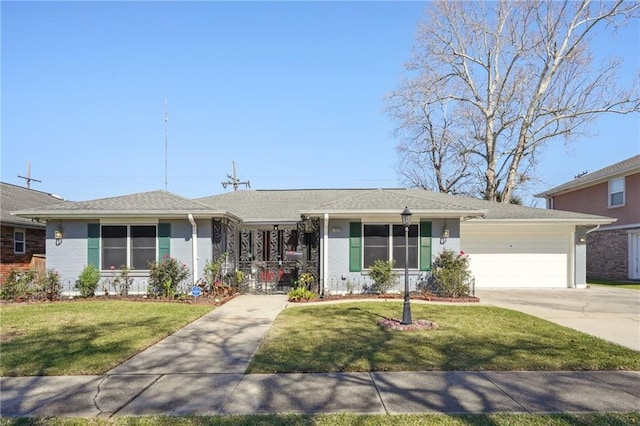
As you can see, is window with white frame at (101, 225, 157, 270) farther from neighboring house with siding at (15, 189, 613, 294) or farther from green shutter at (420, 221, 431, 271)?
green shutter at (420, 221, 431, 271)

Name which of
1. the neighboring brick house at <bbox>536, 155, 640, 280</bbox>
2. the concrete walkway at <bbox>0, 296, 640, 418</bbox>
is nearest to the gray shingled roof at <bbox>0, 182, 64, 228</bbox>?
the concrete walkway at <bbox>0, 296, 640, 418</bbox>

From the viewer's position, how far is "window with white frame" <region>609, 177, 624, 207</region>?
1917 centimetres

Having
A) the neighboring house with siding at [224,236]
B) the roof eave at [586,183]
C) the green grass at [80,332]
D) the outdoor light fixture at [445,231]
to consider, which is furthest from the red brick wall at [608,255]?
the green grass at [80,332]

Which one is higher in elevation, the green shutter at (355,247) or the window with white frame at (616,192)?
the window with white frame at (616,192)

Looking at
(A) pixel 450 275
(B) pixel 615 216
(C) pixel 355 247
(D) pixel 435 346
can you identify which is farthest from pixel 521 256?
(D) pixel 435 346

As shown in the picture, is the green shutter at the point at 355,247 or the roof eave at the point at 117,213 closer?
the roof eave at the point at 117,213

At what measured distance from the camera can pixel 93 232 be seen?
40.2 feet

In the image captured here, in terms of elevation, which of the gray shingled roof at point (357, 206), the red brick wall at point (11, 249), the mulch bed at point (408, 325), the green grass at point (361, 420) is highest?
the gray shingled roof at point (357, 206)

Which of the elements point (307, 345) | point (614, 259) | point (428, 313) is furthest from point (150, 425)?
point (614, 259)

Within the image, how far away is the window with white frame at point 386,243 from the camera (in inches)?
491

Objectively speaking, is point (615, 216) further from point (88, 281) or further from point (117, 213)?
point (88, 281)

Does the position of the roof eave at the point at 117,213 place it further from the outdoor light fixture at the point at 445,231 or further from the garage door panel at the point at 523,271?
the garage door panel at the point at 523,271

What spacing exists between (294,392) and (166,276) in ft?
27.7

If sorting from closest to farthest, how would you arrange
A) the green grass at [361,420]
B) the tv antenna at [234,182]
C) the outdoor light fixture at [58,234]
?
the green grass at [361,420] → the outdoor light fixture at [58,234] → the tv antenna at [234,182]
